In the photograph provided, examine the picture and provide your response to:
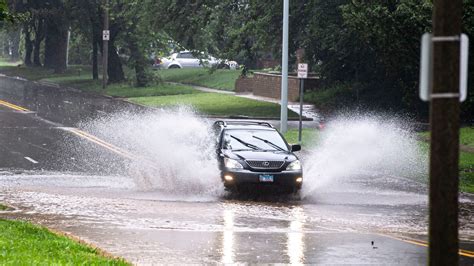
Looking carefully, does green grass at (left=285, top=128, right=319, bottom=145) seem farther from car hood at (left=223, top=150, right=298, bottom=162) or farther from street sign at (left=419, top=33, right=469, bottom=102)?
street sign at (left=419, top=33, right=469, bottom=102)

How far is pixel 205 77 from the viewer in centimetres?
7588

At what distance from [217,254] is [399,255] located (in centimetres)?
276

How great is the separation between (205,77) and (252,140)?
5100cm

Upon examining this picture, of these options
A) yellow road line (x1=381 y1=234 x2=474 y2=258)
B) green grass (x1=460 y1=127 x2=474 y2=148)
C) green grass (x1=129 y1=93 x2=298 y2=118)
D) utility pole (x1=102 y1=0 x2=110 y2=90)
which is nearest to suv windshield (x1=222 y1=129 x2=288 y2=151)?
yellow road line (x1=381 y1=234 x2=474 y2=258)

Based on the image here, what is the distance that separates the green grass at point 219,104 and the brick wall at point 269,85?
2.02m

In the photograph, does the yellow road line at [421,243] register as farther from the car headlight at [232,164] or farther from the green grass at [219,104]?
the green grass at [219,104]

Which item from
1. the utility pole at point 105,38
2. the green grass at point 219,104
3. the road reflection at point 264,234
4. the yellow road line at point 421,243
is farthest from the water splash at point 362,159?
the utility pole at point 105,38

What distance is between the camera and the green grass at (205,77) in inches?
2798

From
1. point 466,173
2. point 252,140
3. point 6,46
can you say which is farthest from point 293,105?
point 6,46

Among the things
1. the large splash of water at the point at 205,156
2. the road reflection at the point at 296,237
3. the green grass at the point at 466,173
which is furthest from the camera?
the green grass at the point at 466,173

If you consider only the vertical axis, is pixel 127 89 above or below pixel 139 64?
below

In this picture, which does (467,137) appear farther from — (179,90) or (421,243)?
Result: (179,90)

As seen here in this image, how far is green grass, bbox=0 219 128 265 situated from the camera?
1349 cm

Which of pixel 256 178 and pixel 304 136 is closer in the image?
pixel 256 178
